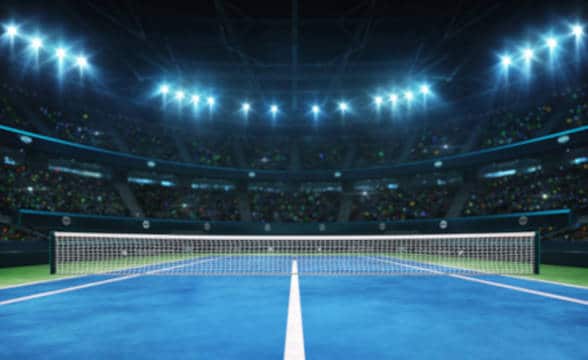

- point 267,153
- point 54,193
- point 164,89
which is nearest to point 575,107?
point 267,153

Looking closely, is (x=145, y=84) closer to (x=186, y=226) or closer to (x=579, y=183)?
(x=186, y=226)

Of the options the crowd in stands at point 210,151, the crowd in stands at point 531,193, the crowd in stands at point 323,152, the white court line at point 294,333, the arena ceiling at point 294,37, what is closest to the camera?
the white court line at point 294,333

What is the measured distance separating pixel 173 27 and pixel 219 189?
19.1 m

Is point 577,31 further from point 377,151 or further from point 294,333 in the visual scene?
point 294,333

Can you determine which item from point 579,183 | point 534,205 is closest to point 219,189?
point 534,205

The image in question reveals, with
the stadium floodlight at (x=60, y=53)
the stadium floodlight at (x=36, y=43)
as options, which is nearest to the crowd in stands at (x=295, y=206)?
the stadium floodlight at (x=60, y=53)

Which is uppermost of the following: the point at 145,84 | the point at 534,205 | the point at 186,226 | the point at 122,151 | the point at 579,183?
the point at 145,84

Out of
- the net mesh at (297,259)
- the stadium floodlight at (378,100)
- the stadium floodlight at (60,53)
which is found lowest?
the net mesh at (297,259)

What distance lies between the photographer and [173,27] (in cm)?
2098

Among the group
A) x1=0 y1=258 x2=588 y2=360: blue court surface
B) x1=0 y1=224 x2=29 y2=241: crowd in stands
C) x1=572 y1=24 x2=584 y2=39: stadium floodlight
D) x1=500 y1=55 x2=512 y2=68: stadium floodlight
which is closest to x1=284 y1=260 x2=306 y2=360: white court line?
x1=0 y1=258 x2=588 y2=360: blue court surface

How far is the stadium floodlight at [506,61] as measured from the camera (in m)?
24.7

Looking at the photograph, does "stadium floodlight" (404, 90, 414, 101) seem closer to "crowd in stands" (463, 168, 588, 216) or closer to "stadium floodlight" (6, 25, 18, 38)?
"crowd in stands" (463, 168, 588, 216)

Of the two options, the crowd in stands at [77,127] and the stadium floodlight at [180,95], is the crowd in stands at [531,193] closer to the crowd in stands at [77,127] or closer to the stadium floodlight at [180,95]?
the stadium floodlight at [180,95]

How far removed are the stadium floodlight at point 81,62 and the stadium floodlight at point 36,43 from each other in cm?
226
